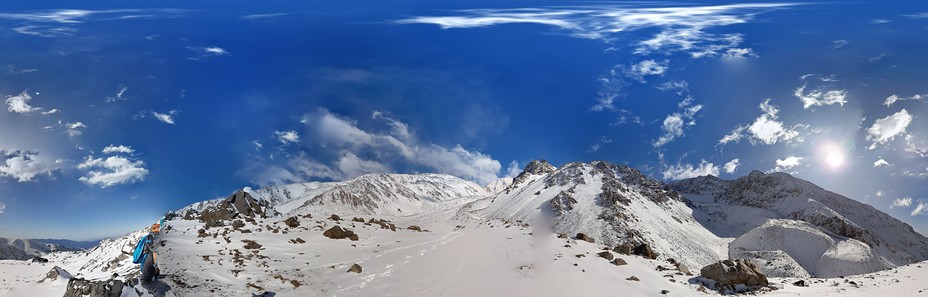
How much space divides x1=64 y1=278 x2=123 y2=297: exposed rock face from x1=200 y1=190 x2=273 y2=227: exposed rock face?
1650 cm

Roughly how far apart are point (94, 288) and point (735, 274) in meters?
19.4

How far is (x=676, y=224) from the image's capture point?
377 ft

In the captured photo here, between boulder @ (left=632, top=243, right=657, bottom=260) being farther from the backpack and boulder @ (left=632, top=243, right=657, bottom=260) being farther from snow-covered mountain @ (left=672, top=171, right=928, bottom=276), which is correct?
snow-covered mountain @ (left=672, top=171, right=928, bottom=276)

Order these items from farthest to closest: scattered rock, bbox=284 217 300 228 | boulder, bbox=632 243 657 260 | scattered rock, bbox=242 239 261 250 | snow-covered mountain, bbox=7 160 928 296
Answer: scattered rock, bbox=284 217 300 228
scattered rock, bbox=242 239 261 250
boulder, bbox=632 243 657 260
snow-covered mountain, bbox=7 160 928 296

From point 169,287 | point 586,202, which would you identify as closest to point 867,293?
point 169,287

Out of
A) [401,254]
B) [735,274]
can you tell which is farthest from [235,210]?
[735,274]

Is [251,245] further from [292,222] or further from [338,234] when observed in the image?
[292,222]

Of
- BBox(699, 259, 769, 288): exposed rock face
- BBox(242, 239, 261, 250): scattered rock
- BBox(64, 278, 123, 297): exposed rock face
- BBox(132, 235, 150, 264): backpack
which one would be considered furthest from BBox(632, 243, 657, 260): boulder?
BBox(64, 278, 123, 297): exposed rock face

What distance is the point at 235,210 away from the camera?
114 ft

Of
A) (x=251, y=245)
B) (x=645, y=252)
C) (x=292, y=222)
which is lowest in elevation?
(x=292, y=222)

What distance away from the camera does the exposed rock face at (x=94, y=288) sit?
13.1 metres

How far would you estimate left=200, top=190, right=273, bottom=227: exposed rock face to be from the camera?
32781mm

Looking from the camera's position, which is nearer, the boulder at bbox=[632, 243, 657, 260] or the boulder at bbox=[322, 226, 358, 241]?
the boulder at bbox=[632, 243, 657, 260]

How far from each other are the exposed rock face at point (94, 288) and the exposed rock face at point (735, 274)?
59.5ft
